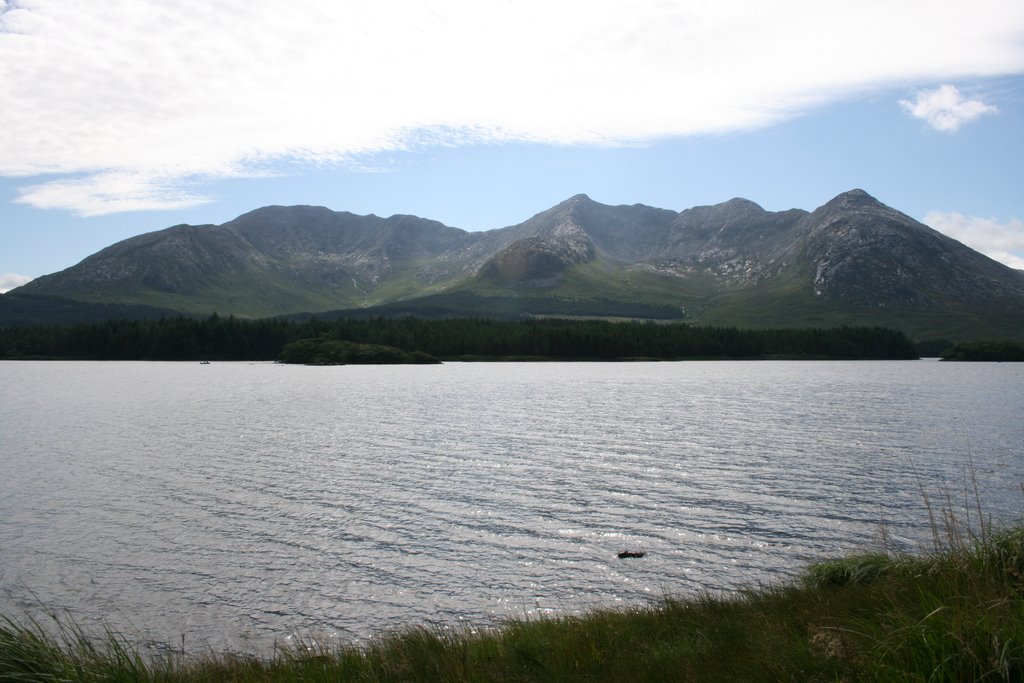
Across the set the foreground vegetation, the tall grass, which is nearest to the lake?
the tall grass

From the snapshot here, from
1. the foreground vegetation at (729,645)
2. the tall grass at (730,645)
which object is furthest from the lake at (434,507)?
the foreground vegetation at (729,645)

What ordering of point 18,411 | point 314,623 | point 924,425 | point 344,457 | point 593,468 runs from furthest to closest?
point 18,411 → point 924,425 → point 344,457 → point 593,468 → point 314,623

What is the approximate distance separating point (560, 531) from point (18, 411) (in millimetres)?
86144

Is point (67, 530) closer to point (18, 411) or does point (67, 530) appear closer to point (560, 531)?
point (560, 531)

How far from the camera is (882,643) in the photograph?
37.2ft

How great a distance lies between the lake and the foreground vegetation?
190 inches

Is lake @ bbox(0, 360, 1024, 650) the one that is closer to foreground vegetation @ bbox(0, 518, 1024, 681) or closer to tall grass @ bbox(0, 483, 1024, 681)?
Answer: tall grass @ bbox(0, 483, 1024, 681)

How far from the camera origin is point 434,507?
1495 inches

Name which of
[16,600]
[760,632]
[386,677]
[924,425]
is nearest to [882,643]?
[760,632]

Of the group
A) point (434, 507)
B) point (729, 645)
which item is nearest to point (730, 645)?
point (729, 645)

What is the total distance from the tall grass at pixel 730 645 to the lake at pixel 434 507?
4.50 meters

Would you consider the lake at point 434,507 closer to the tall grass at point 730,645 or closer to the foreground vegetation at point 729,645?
the tall grass at point 730,645

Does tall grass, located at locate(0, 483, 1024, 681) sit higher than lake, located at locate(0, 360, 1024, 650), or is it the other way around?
tall grass, located at locate(0, 483, 1024, 681)

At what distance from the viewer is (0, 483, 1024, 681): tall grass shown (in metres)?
11.2
